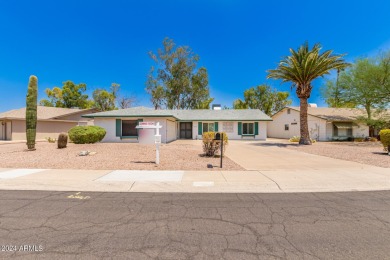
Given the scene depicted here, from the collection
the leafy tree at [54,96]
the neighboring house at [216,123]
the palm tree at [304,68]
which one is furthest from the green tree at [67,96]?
the palm tree at [304,68]

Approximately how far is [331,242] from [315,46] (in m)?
20.5

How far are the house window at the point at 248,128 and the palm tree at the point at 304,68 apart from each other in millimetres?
7272

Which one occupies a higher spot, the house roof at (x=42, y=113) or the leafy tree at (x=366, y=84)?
the leafy tree at (x=366, y=84)

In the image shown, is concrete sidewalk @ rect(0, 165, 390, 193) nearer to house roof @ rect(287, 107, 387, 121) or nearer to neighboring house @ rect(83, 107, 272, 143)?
neighboring house @ rect(83, 107, 272, 143)

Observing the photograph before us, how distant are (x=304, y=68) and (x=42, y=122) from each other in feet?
105

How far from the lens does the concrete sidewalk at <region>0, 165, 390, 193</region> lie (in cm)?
605

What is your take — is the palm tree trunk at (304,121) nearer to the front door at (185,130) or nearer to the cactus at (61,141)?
the front door at (185,130)

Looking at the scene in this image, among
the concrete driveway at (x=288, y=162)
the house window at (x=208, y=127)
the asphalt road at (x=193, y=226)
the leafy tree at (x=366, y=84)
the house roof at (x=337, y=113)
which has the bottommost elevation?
the asphalt road at (x=193, y=226)

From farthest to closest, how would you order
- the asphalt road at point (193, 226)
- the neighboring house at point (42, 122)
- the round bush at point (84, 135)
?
the neighboring house at point (42, 122)
the round bush at point (84, 135)
the asphalt road at point (193, 226)

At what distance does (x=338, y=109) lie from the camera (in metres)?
31.6

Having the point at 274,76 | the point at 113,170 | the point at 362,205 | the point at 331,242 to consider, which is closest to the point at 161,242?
the point at 331,242

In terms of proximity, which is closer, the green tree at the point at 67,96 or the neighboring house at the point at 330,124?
the neighboring house at the point at 330,124

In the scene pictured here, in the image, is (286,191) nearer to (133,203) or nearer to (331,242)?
(331,242)

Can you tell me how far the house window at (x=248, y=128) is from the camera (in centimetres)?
2664
